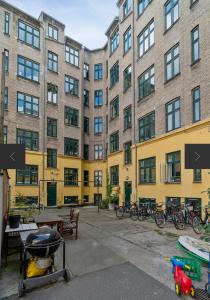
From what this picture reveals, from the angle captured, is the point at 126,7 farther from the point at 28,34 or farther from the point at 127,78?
the point at 28,34

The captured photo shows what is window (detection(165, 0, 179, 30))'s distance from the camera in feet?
51.5

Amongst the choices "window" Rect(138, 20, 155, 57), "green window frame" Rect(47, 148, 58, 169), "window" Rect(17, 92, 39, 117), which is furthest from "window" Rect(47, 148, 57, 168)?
"window" Rect(138, 20, 155, 57)

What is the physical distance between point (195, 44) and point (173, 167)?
787cm

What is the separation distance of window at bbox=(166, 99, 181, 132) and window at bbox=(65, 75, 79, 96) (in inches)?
627

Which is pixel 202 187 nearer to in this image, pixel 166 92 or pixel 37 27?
pixel 166 92

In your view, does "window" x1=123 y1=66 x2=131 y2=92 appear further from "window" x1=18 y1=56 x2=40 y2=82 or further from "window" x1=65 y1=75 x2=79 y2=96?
"window" x1=18 y1=56 x2=40 y2=82

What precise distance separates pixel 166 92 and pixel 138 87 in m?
4.63

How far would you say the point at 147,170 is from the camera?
727 inches

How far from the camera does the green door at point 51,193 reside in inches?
989

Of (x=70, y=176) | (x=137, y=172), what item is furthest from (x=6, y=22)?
(x=137, y=172)

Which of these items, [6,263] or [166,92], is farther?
[166,92]

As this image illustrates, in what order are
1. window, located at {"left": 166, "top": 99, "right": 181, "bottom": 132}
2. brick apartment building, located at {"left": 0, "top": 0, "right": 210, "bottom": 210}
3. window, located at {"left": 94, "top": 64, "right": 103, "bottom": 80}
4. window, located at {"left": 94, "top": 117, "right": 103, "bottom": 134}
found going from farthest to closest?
window, located at {"left": 94, "top": 64, "right": 103, "bottom": 80}
window, located at {"left": 94, "top": 117, "right": 103, "bottom": 134}
window, located at {"left": 166, "top": 99, "right": 181, "bottom": 132}
brick apartment building, located at {"left": 0, "top": 0, "right": 210, "bottom": 210}

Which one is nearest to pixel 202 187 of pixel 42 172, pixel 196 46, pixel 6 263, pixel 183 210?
pixel 183 210

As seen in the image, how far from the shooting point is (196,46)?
13.7 metres
